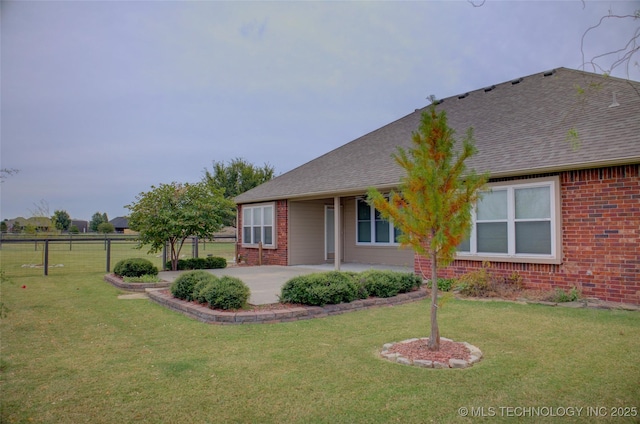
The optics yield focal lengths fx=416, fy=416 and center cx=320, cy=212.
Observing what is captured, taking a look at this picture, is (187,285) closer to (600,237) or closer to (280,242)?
(280,242)

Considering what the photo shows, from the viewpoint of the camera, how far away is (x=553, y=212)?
8.27 metres

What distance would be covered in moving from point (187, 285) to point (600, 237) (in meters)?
7.92

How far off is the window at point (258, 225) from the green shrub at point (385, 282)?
7.35 metres

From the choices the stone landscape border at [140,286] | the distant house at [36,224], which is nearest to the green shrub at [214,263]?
the stone landscape border at [140,286]

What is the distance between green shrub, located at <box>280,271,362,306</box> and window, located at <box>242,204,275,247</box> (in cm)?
795

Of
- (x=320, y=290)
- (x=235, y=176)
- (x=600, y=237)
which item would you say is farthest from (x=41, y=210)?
(x=235, y=176)

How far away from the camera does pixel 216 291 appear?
706 centimetres

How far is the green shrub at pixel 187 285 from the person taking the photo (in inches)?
317

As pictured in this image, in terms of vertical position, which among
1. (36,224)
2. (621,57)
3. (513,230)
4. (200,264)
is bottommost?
(200,264)

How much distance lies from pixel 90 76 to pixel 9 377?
6717mm

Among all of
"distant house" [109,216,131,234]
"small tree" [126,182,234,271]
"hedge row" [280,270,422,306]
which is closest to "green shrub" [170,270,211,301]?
"hedge row" [280,270,422,306]

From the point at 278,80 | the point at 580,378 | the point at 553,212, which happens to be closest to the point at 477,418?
the point at 580,378

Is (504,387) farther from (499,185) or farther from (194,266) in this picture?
(194,266)

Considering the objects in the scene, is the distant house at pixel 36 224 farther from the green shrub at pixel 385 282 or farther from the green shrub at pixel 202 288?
the green shrub at pixel 385 282
